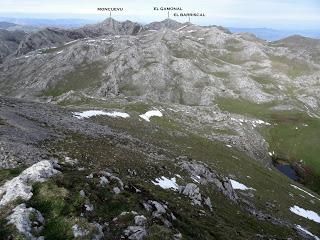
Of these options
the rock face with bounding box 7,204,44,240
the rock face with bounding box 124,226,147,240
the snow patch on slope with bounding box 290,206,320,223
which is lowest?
the snow patch on slope with bounding box 290,206,320,223

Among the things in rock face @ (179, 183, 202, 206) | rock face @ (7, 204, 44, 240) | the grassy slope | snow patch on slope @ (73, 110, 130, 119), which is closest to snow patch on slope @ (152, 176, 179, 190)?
rock face @ (179, 183, 202, 206)

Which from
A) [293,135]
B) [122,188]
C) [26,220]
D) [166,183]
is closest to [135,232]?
[26,220]

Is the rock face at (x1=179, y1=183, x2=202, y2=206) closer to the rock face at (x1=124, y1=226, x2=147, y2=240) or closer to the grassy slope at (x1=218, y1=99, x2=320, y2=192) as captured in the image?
the rock face at (x1=124, y1=226, x2=147, y2=240)

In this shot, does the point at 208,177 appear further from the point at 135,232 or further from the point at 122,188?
the point at 135,232

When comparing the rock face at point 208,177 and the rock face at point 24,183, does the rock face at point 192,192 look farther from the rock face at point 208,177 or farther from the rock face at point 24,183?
the rock face at point 24,183

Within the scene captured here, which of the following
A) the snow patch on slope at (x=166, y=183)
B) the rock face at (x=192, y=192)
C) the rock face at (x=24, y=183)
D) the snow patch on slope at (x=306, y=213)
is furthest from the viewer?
the snow patch on slope at (x=306, y=213)

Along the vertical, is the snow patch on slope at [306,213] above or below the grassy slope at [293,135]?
above

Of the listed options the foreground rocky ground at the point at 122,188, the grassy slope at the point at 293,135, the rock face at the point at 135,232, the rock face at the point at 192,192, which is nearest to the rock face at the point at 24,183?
the foreground rocky ground at the point at 122,188
